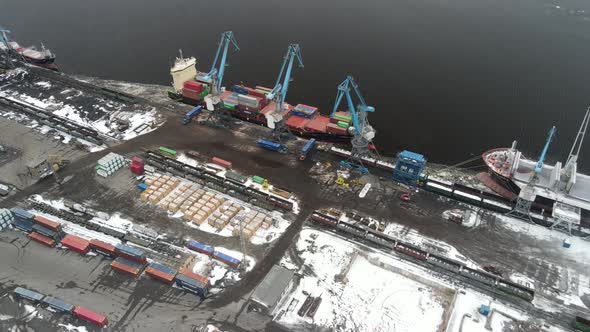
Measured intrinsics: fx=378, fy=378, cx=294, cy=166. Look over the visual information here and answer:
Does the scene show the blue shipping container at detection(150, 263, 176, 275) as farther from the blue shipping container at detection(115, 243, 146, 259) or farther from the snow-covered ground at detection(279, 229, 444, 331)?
the snow-covered ground at detection(279, 229, 444, 331)

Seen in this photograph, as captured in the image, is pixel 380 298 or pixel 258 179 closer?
pixel 380 298

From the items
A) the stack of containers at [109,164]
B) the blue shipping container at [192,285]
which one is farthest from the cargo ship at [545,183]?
the stack of containers at [109,164]

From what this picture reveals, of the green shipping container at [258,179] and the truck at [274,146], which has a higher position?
the truck at [274,146]


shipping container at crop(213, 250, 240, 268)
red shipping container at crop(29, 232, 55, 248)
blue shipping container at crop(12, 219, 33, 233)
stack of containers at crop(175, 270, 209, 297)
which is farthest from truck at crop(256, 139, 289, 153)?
Result: blue shipping container at crop(12, 219, 33, 233)

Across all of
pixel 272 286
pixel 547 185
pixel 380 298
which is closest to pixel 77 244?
pixel 272 286

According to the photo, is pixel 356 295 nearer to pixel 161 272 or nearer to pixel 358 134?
pixel 161 272

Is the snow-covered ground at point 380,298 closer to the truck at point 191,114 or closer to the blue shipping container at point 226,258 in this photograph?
the blue shipping container at point 226,258

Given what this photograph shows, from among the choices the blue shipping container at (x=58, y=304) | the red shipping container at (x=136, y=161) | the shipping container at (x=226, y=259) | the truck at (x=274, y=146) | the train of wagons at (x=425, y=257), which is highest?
the truck at (x=274, y=146)
